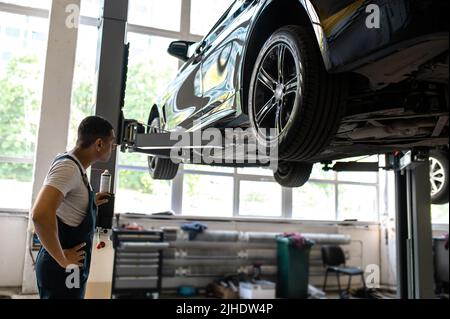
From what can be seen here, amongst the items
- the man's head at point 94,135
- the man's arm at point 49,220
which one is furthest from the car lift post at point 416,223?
the man's arm at point 49,220

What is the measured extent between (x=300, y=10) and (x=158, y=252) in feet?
13.1

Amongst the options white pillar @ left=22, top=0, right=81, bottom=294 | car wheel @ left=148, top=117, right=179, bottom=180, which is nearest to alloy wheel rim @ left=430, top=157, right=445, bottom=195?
car wheel @ left=148, top=117, right=179, bottom=180

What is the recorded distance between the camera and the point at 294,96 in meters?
1.54

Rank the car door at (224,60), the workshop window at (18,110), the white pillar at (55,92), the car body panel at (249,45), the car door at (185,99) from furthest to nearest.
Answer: the workshop window at (18,110)
the white pillar at (55,92)
the car door at (185,99)
the car door at (224,60)
the car body panel at (249,45)

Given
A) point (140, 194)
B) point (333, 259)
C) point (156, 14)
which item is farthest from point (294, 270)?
point (156, 14)

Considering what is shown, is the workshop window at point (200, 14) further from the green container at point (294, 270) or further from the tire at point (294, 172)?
the tire at point (294, 172)

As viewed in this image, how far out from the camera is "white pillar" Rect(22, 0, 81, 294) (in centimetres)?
494

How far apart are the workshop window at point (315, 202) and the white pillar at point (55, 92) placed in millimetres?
3452

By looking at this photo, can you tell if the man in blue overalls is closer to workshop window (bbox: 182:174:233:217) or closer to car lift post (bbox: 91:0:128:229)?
car lift post (bbox: 91:0:128:229)

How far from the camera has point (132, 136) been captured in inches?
96.1

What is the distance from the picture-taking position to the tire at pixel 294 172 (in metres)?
2.75

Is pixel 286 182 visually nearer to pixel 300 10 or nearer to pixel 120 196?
pixel 300 10

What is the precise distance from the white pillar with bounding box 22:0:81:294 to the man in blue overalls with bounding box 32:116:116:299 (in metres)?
3.63

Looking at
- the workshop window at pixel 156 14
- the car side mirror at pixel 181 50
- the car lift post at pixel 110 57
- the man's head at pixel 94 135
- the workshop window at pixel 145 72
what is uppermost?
the workshop window at pixel 156 14
